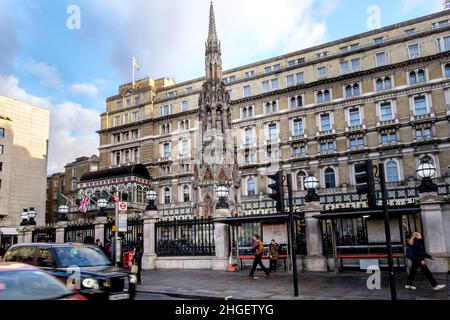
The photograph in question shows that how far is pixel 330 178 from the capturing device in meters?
50.6

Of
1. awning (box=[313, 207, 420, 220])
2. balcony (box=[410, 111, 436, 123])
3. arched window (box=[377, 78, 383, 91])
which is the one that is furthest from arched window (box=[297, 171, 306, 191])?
awning (box=[313, 207, 420, 220])

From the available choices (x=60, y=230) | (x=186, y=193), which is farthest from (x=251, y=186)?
(x=60, y=230)

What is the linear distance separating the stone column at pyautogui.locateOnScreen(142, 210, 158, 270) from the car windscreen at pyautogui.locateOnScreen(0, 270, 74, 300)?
618 inches

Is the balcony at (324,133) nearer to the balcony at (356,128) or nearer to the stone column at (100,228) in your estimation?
the balcony at (356,128)

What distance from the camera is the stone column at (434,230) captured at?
634 inches

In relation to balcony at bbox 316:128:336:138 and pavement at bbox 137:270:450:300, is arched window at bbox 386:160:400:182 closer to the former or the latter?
balcony at bbox 316:128:336:138

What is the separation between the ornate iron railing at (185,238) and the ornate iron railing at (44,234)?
11.1m

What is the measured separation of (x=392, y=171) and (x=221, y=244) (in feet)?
110

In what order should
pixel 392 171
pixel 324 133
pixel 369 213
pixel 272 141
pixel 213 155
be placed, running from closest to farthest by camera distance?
pixel 369 213, pixel 213 155, pixel 392 171, pixel 324 133, pixel 272 141

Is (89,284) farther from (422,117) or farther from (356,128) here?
(422,117)

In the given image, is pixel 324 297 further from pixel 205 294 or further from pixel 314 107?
pixel 314 107

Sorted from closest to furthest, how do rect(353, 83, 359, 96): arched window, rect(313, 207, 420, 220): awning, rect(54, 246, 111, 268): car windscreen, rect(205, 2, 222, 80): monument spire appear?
1. rect(54, 246, 111, 268): car windscreen
2. rect(313, 207, 420, 220): awning
3. rect(205, 2, 222, 80): monument spire
4. rect(353, 83, 359, 96): arched window

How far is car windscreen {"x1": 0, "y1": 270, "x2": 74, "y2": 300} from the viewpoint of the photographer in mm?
6355

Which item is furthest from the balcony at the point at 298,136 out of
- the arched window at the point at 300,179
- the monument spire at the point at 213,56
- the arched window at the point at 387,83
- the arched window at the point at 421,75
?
the monument spire at the point at 213,56
